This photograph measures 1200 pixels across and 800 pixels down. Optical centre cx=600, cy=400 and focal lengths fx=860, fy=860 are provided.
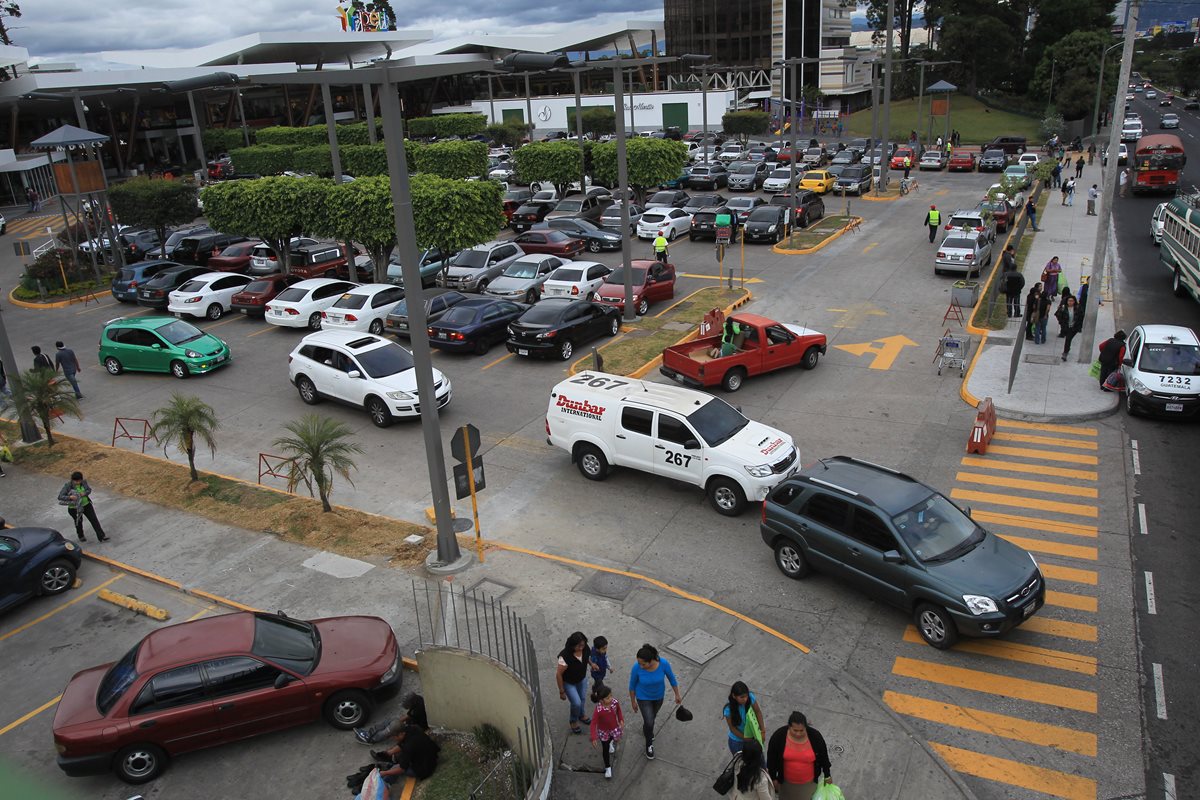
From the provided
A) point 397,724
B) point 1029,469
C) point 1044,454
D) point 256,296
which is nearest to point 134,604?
point 397,724

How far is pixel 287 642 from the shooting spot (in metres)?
9.90

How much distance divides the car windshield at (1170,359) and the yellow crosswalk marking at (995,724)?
1121cm

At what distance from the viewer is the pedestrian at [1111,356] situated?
60.9ft

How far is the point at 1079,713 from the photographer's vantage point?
9.58m

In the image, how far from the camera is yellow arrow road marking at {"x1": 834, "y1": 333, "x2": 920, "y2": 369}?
2184 centimetres

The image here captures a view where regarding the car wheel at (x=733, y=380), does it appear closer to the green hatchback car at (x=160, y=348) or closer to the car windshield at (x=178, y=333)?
the green hatchback car at (x=160, y=348)

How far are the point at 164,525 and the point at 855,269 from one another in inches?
958

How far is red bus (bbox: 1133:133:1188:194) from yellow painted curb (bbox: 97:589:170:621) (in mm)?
48135

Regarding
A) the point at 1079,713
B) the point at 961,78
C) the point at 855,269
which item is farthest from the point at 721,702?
the point at 961,78

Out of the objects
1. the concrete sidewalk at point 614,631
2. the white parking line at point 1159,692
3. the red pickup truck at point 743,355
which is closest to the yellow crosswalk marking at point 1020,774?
the concrete sidewalk at point 614,631

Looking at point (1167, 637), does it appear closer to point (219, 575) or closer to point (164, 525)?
point (219, 575)

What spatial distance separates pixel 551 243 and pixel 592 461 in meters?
18.8

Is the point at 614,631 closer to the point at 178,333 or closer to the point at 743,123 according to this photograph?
the point at 178,333

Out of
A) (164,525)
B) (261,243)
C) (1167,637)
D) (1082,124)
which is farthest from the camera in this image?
(1082,124)
